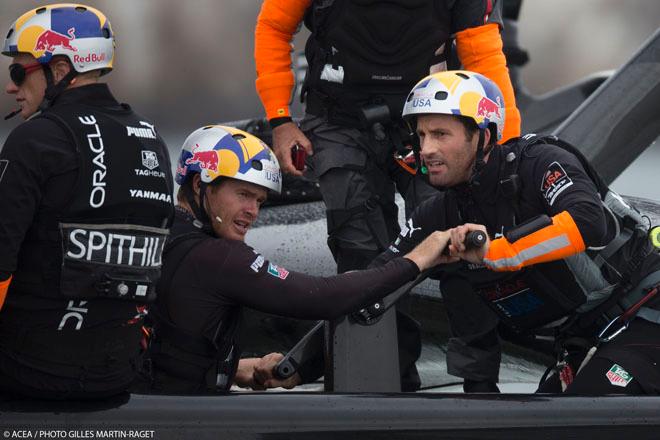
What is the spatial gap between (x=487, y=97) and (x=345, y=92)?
648 mm

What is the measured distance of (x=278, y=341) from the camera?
4.74 m

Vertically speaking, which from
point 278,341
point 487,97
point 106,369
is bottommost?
point 278,341

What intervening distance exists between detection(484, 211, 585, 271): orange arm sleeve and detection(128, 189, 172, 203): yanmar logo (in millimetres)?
815

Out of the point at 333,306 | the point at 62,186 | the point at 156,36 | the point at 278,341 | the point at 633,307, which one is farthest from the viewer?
the point at 156,36

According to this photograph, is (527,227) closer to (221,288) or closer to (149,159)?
(221,288)

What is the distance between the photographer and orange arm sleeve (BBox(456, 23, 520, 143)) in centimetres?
423

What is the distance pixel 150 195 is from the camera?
315 cm

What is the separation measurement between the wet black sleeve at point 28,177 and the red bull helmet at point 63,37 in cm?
23

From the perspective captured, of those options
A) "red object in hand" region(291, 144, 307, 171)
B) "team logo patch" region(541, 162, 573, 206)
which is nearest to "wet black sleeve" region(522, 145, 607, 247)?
"team logo patch" region(541, 162, 573, 206)

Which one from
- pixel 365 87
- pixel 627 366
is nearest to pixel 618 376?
pixel 627 366

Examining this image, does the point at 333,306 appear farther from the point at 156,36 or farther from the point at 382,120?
the point at 156,36

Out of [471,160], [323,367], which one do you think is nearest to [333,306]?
[323,367]

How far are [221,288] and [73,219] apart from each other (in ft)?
1.56

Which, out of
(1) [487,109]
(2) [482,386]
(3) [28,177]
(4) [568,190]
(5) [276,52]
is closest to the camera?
(3) [28,177]
